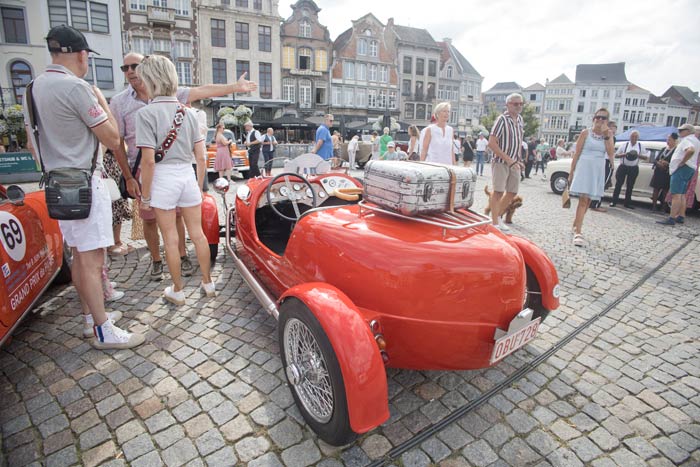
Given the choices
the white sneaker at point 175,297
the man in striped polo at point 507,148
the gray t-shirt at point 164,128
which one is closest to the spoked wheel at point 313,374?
the white sneaker at point 175,297

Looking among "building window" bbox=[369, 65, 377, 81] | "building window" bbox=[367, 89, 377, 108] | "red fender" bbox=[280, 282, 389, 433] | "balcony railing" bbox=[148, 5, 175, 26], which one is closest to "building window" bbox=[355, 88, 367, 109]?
"building window" bbox=[367, 89, 377, 108]

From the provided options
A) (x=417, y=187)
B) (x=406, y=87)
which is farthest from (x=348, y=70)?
(x=417, y=187)

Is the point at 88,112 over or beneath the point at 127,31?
beneath

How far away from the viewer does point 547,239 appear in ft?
18.5

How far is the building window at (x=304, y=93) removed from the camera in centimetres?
3478

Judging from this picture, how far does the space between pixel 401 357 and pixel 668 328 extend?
8.71ft

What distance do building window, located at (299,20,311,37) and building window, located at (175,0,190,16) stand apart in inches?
387

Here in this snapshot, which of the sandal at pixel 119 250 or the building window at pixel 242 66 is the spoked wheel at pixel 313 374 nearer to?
the sandal at pixel 119 250

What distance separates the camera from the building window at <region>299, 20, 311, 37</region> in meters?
34.3

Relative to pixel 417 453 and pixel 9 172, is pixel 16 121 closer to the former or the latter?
pixel 9 172

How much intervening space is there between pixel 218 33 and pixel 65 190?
33.0 meters

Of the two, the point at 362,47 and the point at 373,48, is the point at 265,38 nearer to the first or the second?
the point at 362,47

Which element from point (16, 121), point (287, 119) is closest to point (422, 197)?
point (16, 121)

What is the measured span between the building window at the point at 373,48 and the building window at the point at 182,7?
58.3 feet
